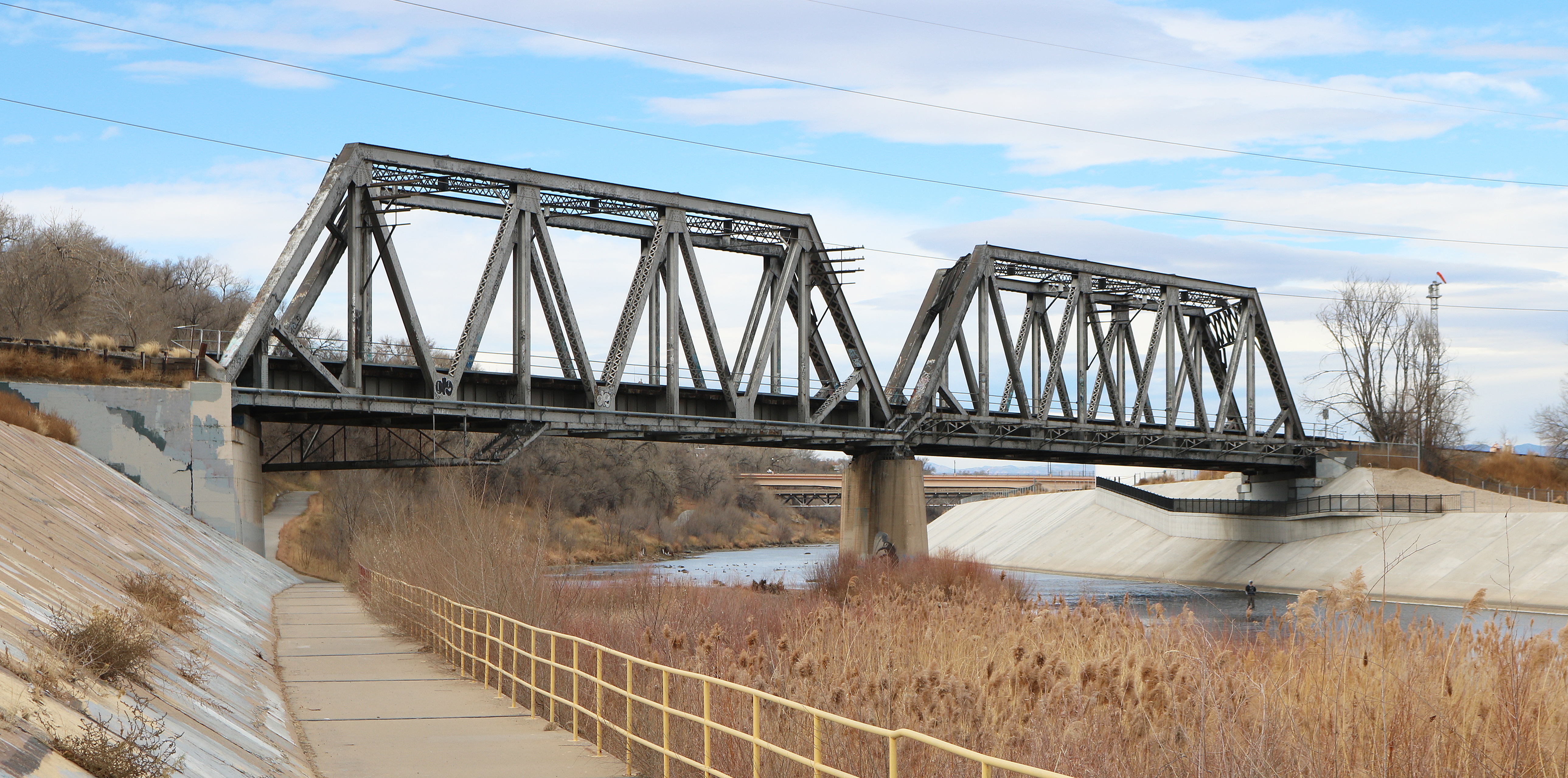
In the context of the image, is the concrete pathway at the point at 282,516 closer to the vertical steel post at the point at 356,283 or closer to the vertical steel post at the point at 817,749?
the vertical steel post at the point at 356,283

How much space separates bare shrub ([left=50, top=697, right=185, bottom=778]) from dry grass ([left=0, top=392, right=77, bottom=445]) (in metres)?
27.6

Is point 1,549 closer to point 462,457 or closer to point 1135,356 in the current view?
point 462,457

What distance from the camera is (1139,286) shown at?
5975 centimetres

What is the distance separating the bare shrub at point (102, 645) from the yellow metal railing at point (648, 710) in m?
4.79

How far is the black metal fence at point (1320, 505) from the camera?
66438 mm

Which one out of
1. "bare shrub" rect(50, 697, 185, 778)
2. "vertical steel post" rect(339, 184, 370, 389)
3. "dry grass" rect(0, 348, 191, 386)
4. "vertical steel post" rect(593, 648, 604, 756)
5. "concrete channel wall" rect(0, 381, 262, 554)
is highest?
"vertical steel post" rect(339, 184, 370, 389)

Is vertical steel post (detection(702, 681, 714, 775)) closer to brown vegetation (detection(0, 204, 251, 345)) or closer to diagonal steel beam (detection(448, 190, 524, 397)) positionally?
diagonal steel beam (detection(448, 190, 524, 397))

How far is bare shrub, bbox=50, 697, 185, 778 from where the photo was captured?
891cm

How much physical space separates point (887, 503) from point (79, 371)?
29.0 meters

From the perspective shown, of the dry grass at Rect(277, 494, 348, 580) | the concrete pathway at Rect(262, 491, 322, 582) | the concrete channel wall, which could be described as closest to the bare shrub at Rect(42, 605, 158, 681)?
the concrete channel wall

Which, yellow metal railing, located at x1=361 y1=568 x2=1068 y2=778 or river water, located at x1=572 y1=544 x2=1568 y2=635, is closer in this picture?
yellow metal railing, located at x1=361 y1=568 x2=1068 y2=778

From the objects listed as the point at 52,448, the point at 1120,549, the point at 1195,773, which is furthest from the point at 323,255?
the point at 1120,549

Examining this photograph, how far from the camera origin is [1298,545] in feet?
227

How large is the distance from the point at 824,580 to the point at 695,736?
3075 cm
